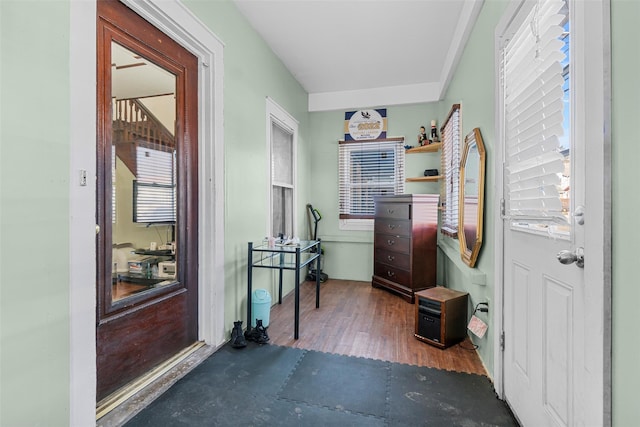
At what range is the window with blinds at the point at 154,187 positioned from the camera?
176 centimetres

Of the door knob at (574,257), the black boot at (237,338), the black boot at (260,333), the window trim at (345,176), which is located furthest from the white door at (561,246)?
the window trim at (345,176)

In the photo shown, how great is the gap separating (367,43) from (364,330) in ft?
9.13

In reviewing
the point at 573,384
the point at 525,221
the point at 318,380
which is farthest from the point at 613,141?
the point at 318,380

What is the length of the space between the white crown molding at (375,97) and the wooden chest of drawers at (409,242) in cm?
138

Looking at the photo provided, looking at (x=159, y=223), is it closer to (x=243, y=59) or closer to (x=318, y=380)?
(x=318, y=380)

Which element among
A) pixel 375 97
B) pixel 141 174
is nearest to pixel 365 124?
pixel 375 97

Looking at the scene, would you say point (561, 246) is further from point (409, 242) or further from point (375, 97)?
point (375, 97)

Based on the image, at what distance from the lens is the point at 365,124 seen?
437 centimetres

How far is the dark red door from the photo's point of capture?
4.98ft

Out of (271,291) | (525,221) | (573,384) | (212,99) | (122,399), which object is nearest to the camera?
(573,384)

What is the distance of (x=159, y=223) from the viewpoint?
Answer: 1.89 metres

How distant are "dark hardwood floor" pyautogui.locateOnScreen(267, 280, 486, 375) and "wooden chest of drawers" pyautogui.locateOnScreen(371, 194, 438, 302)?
24cm

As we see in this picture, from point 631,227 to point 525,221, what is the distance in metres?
0.63
